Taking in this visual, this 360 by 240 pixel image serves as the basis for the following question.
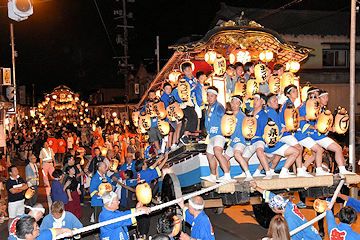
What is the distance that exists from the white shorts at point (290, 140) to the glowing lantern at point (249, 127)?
744 millimetres

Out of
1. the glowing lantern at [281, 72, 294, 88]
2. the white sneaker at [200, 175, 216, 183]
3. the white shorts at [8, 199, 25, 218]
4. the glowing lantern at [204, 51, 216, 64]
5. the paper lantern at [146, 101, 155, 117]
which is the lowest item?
the white shorts at [8, 199, 25, 218]

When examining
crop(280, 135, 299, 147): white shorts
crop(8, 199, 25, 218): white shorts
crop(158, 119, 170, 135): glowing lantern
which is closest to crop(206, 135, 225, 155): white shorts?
crop(280, 135, 299, 147): white shorts

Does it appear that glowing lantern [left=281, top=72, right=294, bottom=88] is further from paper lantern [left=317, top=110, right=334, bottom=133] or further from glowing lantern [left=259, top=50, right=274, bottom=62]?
paper lantern [left=317, top=110, right=334, bottom=133]

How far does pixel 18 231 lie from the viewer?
4625 mm

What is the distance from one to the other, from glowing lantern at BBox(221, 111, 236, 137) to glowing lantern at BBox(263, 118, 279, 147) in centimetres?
59

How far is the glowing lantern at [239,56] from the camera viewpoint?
9.70 meters

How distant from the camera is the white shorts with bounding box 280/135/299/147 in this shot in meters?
6.91

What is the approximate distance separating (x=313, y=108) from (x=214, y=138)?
1.98 metres

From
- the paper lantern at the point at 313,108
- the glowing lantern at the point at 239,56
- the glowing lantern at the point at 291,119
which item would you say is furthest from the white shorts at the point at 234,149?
the glowing lantern at the point at 239,56

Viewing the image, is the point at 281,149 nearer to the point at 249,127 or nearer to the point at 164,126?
the point at 249,127

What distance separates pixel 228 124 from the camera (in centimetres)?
651

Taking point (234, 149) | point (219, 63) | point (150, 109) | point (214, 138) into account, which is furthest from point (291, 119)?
point (150, 109)

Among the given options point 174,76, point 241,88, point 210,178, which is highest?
point 174,76

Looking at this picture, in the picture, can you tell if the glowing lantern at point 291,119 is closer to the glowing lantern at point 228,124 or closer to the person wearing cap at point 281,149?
the person wearing cap at point 281,149
